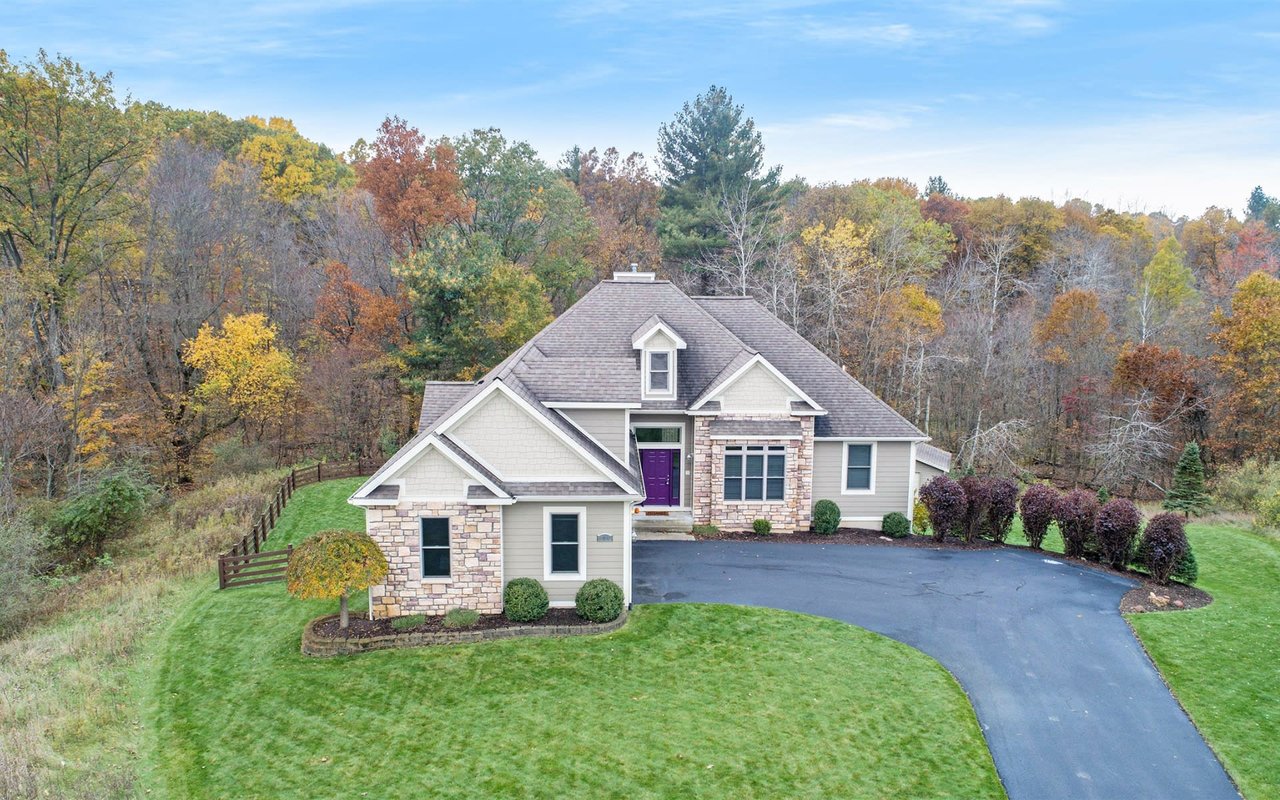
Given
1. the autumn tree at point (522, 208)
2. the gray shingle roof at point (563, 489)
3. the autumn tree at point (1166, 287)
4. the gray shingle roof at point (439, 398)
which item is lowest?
the gray shingle roof at point (563, 489)

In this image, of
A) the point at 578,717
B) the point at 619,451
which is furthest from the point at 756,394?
the point at 578,717

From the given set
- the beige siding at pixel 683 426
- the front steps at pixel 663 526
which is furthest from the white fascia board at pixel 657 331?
the front steps at pixel 663 526

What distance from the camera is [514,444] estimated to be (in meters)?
15.7

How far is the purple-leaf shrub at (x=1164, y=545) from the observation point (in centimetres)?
1745

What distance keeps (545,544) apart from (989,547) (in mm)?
13297

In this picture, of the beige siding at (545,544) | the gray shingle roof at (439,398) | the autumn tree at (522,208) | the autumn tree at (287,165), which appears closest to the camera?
the beige siding at (545,544)

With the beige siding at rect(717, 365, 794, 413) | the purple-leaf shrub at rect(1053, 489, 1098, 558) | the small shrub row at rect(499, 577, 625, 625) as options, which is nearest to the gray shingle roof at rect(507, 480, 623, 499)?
the small shrub row at rect(499, 577, 625, 625)

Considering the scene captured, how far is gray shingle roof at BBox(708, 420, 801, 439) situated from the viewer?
21.6m

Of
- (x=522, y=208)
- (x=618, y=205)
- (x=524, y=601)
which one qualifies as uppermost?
(x=618, y=205)

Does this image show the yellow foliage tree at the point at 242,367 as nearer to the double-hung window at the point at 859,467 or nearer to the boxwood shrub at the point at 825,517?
the boxwood shrub at the point at 825,517

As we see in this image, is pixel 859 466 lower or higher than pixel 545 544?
higher

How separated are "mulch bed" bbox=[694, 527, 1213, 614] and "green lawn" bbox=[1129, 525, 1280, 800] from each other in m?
0.45

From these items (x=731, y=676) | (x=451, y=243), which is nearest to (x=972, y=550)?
(x=731, y=676)

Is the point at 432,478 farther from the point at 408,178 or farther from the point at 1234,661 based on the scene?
the point at 408,178
